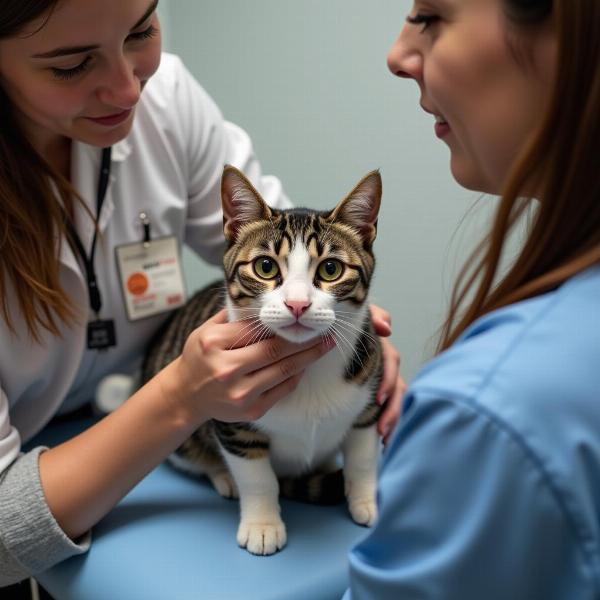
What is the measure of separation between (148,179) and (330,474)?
583 millimetres

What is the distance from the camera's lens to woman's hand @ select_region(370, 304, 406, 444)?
37.8 inches

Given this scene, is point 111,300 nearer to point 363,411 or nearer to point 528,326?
point 363,411

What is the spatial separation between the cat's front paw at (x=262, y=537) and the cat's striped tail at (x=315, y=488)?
0.10m

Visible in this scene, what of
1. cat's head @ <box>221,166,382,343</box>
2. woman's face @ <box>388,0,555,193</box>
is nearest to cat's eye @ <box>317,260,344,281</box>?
cat's head @ <box>221,166,382,343</box>

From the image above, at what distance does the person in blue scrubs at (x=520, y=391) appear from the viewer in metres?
0.41

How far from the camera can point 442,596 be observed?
45 cm

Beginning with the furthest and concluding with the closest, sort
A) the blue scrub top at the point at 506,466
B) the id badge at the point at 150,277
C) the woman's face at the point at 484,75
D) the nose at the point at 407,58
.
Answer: the id badge at the point at 150,277 < the nose at the point at 407,58 < the woman's face at the point at 484,75 < the blue scrub top at the point at 506,466

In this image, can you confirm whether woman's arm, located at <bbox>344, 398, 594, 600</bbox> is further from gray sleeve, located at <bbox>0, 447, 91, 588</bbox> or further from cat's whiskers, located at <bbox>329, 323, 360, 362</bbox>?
gray sleeve, located at <bbox>0, 447, 91, 588</bbox>

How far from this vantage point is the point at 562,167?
1.64 ft

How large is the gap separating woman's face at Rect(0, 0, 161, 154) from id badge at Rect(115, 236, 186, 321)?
0.75ft

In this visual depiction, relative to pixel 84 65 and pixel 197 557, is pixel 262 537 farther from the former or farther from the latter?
pixel 84 65

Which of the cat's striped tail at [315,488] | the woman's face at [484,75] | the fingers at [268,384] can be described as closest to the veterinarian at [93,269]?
the fingers at [268,384]

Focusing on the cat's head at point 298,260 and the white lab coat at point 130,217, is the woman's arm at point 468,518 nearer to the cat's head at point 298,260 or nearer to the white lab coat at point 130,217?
the cat's head at point 298,260

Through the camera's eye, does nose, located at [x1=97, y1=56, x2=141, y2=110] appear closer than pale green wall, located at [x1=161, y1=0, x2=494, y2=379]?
Yes
